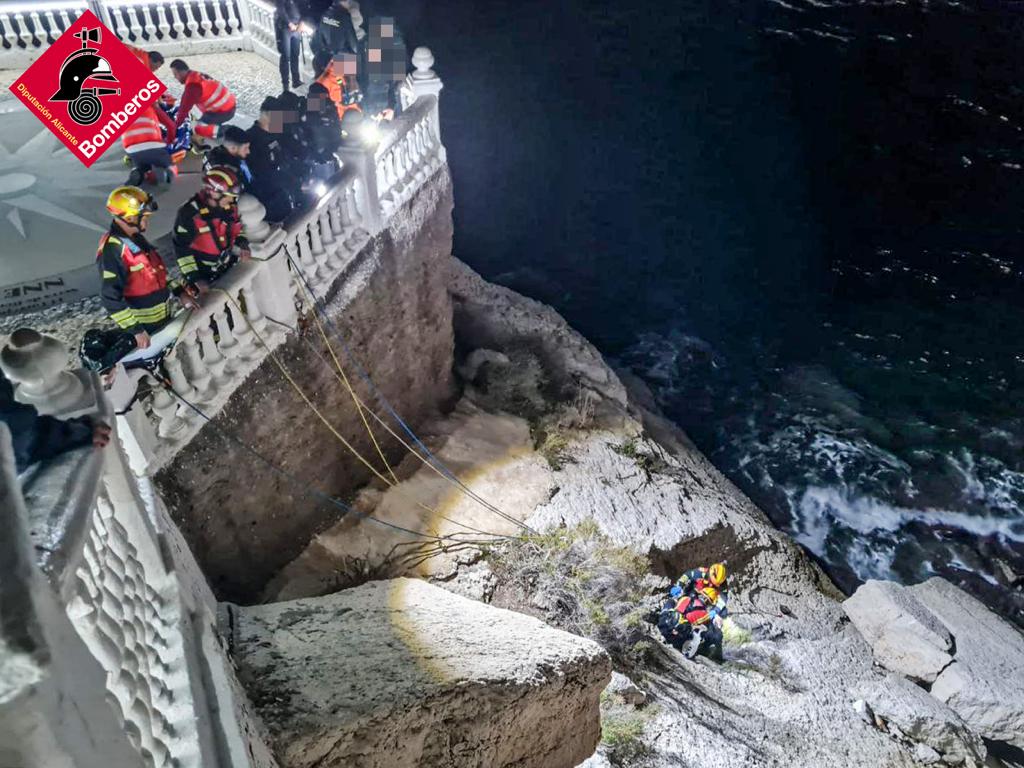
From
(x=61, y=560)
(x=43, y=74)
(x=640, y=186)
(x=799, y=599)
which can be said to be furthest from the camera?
(x=640, y=186)

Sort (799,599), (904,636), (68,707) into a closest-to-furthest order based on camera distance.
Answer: (68,707), (904,636), (799,599)

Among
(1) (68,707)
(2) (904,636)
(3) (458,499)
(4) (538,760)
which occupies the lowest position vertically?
(2) (904,636)

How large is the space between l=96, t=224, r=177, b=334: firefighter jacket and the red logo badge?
3.45m

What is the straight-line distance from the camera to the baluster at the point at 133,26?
39.2 feet

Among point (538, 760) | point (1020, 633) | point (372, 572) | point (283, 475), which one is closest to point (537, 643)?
point (538, 760)

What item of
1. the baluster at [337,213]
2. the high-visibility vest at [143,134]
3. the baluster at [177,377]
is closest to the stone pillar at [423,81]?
the baluster at [337,213]

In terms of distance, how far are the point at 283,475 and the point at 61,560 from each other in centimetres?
491

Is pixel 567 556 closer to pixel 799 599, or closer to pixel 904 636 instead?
pixel 799 599

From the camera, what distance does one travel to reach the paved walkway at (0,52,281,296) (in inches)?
302

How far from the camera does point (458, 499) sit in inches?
350

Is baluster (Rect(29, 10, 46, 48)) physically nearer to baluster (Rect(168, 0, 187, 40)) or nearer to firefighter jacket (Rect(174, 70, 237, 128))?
baluster (Rect(168, 0, 187, 40))

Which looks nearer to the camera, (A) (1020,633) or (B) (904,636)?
(B) (904,636)

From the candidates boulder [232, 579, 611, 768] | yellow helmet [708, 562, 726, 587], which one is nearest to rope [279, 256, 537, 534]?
yellow helmet [708, 562, 726, 587]

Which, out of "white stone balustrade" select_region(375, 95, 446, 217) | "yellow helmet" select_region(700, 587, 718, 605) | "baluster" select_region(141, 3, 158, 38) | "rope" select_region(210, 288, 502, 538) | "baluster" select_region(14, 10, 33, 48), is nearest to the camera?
"rope" select_region(210, 288, 502, 538)
